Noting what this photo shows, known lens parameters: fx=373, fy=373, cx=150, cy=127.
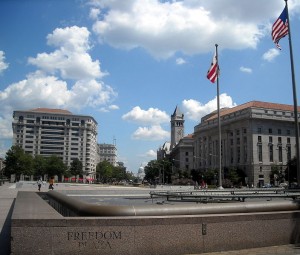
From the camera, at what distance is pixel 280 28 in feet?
80.1

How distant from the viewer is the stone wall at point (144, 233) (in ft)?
26.5

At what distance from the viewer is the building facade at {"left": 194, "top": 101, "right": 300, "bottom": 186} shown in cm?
12356

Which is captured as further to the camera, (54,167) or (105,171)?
(105,171)

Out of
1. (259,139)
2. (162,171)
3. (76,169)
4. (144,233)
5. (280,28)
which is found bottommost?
(144,233)

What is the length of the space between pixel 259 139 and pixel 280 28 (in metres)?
105

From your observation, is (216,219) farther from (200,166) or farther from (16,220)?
(200,166)

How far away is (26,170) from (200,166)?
7202 centimetres

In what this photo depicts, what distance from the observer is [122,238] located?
8.61 m

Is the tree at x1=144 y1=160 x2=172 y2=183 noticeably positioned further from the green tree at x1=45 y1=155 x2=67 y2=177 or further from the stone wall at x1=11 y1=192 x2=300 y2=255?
the stone wall at x1=11 y1=192 x2=300 y2=255

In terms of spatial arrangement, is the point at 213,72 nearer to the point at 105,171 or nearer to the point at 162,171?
the point at 105,171

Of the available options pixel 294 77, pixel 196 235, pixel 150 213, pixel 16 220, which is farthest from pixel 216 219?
pixel 294 77

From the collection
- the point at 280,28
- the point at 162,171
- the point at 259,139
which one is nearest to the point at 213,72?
the point at 280,28

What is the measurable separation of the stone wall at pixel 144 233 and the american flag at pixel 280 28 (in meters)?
17.0

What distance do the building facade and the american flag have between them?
100 meters
